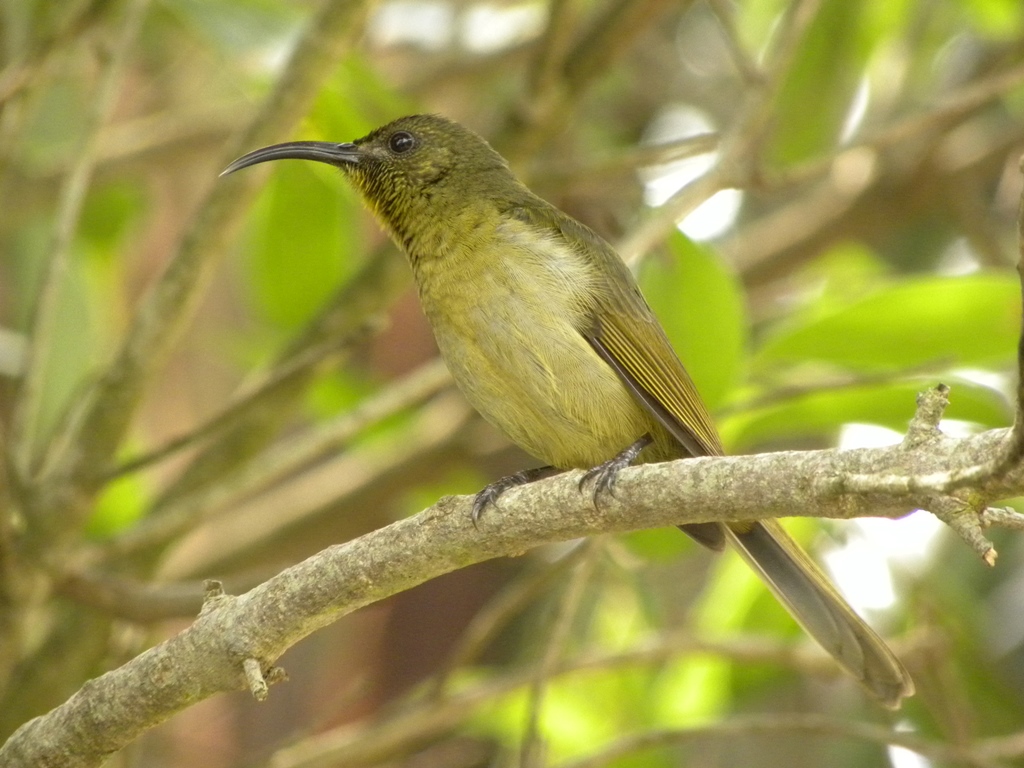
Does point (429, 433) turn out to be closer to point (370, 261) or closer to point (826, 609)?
point (370, 261)

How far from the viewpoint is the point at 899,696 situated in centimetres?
334

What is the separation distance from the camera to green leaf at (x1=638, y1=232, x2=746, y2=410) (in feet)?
Result: 13.4

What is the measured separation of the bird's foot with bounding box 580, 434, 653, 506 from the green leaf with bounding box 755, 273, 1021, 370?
90cm

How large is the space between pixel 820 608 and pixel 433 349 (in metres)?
4.37

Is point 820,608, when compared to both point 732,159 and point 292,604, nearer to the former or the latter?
point 732,159

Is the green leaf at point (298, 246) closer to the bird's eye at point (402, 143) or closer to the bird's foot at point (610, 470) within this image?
the bird's eye at point (402, 143)

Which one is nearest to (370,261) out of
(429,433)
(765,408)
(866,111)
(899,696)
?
(429,433)

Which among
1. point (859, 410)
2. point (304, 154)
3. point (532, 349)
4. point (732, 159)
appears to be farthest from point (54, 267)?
point (859, 410)

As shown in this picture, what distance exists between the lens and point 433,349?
762cm

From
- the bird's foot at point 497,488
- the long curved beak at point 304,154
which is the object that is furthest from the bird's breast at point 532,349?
the long curved beak at point 304,154

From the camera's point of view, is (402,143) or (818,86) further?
(818,86)

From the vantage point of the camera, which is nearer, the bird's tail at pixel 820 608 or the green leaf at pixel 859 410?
the bird's tail at pixel 820 608

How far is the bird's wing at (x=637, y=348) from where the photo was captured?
3.58 m

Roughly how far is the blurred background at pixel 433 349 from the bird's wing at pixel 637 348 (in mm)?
173
